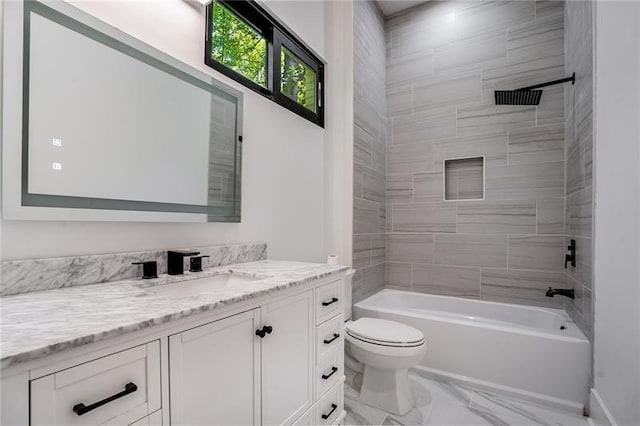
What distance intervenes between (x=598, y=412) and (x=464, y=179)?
1.84 m

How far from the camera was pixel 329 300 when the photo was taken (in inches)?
57.6

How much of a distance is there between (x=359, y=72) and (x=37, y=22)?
7.12ft

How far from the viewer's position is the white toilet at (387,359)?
5.80 ft

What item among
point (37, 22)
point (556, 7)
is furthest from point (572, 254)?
point (37, 22)

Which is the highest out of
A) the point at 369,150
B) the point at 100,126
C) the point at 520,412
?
the point at 369,150

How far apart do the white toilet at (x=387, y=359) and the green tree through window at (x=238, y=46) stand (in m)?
1.72

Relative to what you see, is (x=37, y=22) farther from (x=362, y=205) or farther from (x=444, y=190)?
(x=444, y=190)

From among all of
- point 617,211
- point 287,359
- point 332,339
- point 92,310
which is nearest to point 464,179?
point 617,211

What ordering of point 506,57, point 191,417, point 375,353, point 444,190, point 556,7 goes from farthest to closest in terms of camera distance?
1. point 444,190
2. point 506,57
3. point 556,7
4. point 375,353
5. point 191,417

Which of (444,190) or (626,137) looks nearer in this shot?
(626,137)

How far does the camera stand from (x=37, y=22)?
0.98 m

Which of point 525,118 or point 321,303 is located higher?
point 525,118

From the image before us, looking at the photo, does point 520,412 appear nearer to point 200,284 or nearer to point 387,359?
point 387,359

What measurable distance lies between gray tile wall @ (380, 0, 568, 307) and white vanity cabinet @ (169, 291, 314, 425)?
157 centimetres
